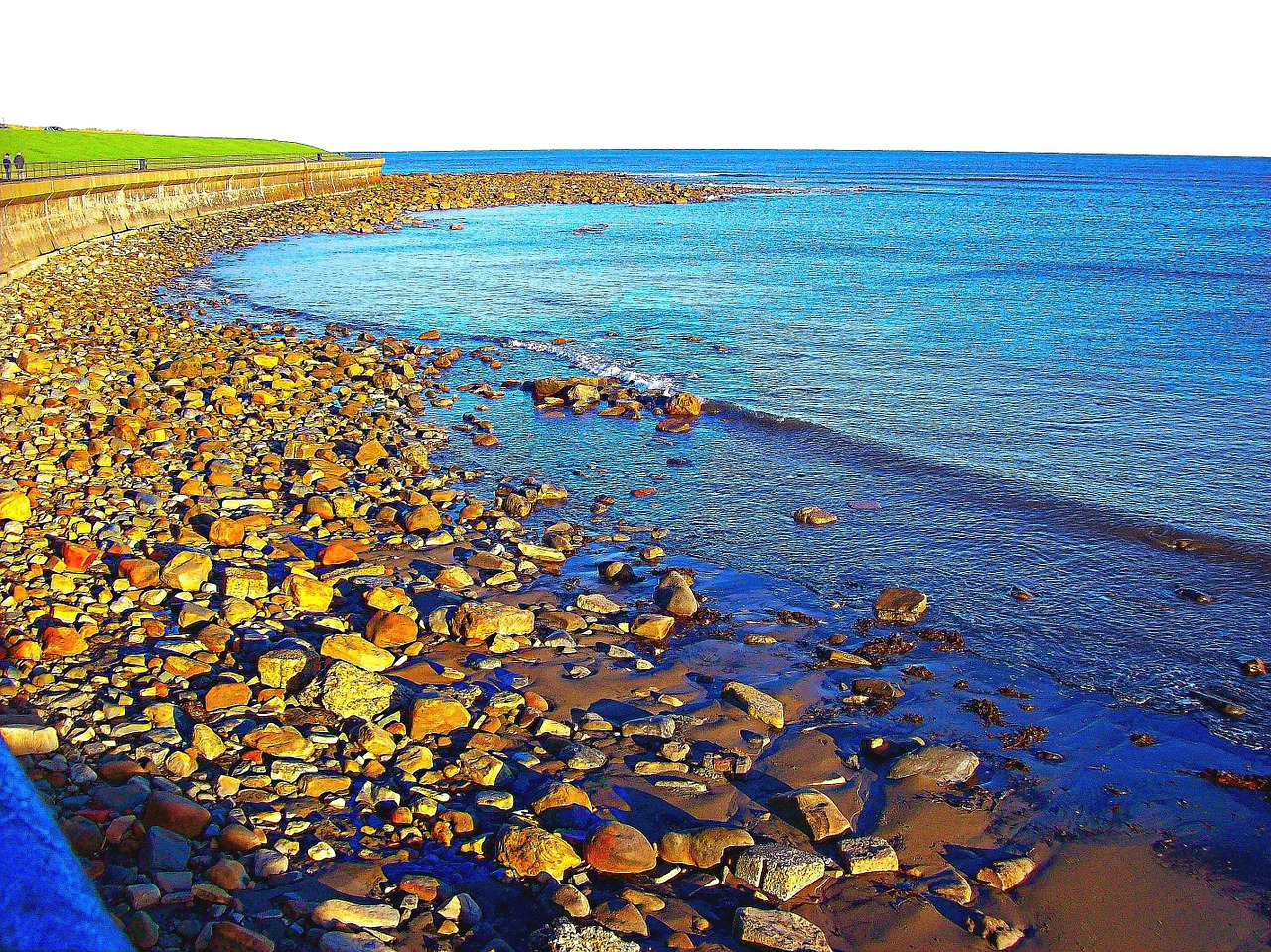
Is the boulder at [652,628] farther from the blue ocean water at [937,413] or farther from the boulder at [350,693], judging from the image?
the boulder at [350,693]

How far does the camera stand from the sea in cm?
936

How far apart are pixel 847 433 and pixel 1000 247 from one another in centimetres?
3473

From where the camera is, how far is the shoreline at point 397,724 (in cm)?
504

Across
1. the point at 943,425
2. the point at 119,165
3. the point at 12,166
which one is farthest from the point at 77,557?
the point at 119,165

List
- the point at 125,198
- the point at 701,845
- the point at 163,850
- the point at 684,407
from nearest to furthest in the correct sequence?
the point at 163,850 → the point at 701,845 → the point at 684,407 → the point at 125,198

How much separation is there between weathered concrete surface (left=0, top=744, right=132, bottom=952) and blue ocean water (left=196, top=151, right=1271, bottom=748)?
323 inches

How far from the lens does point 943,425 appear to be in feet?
53.2

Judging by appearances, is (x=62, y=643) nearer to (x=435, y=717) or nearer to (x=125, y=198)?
(x=435, y=717)

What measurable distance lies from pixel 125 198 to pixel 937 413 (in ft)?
124

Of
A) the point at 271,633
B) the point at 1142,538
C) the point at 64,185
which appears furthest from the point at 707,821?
the point at 64,185

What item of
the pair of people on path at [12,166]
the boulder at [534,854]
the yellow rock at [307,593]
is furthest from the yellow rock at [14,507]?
the pair of people on path at [12,166]

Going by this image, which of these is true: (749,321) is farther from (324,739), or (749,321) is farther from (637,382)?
(324,739)

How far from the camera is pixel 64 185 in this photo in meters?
32.5

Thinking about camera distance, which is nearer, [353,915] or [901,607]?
[353,915]
